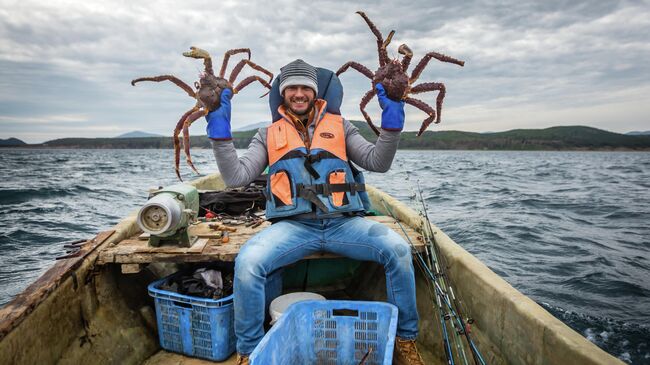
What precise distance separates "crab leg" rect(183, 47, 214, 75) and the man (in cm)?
22

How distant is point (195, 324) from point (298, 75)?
2.28m

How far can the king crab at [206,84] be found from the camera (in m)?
2.86

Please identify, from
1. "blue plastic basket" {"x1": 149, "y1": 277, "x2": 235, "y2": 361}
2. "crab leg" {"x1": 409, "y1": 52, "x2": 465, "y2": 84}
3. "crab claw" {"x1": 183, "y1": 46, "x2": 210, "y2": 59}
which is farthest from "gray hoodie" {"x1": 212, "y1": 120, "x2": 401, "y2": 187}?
"blue plastic basket" {"x1": 149, "y1": 277, "x2": 235, "y2": 361}

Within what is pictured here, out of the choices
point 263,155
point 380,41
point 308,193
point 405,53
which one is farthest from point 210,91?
point 380,41

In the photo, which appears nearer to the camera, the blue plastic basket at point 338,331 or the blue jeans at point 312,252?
the blue plastic basket at point 338,331

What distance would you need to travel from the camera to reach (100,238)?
134 inches

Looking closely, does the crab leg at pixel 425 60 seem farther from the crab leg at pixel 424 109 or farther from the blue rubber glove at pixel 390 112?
the blue rubber glove at pixel 390 112

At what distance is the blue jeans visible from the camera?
265 centimetres

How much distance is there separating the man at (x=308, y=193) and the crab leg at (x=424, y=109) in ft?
1.50

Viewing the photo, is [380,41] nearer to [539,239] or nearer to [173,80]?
[173,80]

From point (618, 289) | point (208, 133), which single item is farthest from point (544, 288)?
point (208, 133)

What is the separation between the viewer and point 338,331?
2562 millimetres

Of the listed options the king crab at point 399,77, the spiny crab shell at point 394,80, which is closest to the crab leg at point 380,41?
the king crab at point 399,77

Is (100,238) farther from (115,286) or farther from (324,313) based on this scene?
(324,313)
